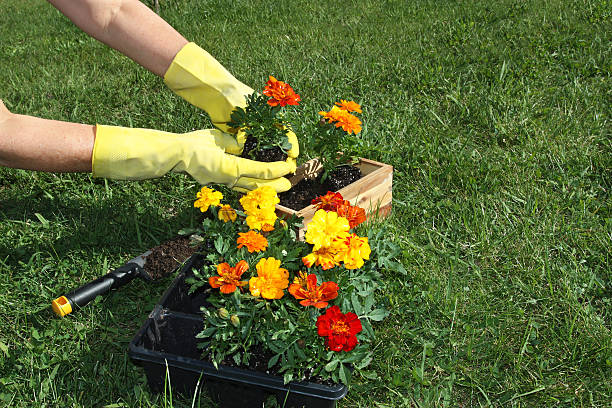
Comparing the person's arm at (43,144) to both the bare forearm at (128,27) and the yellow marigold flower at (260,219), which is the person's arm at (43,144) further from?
the yellow marigold flower at (260,219)

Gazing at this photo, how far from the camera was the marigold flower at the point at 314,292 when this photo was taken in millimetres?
1715

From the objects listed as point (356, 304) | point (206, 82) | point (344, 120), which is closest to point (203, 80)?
point (206, 82)

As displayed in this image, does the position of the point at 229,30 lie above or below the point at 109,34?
below

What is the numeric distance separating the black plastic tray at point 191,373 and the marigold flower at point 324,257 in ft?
1.29

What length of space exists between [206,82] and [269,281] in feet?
4.53

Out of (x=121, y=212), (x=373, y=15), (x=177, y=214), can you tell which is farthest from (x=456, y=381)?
(x=373, y=15)

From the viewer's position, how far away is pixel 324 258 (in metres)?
1.83

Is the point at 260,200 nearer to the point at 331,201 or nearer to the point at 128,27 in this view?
the point at 331,201

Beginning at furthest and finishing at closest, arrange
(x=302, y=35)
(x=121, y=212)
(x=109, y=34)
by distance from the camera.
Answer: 1. (x=302, y=35)
2. (x=121, y=212)
3. (x=109, y=34)

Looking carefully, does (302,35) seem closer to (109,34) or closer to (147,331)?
(109,34)

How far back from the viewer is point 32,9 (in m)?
7.91

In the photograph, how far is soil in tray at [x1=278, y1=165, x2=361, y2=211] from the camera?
9.00 ft

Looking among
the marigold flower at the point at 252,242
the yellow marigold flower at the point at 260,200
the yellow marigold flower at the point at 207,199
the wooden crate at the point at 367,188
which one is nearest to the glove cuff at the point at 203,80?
the wooden crate at the point at 367,188

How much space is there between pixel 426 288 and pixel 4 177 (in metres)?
2.82
